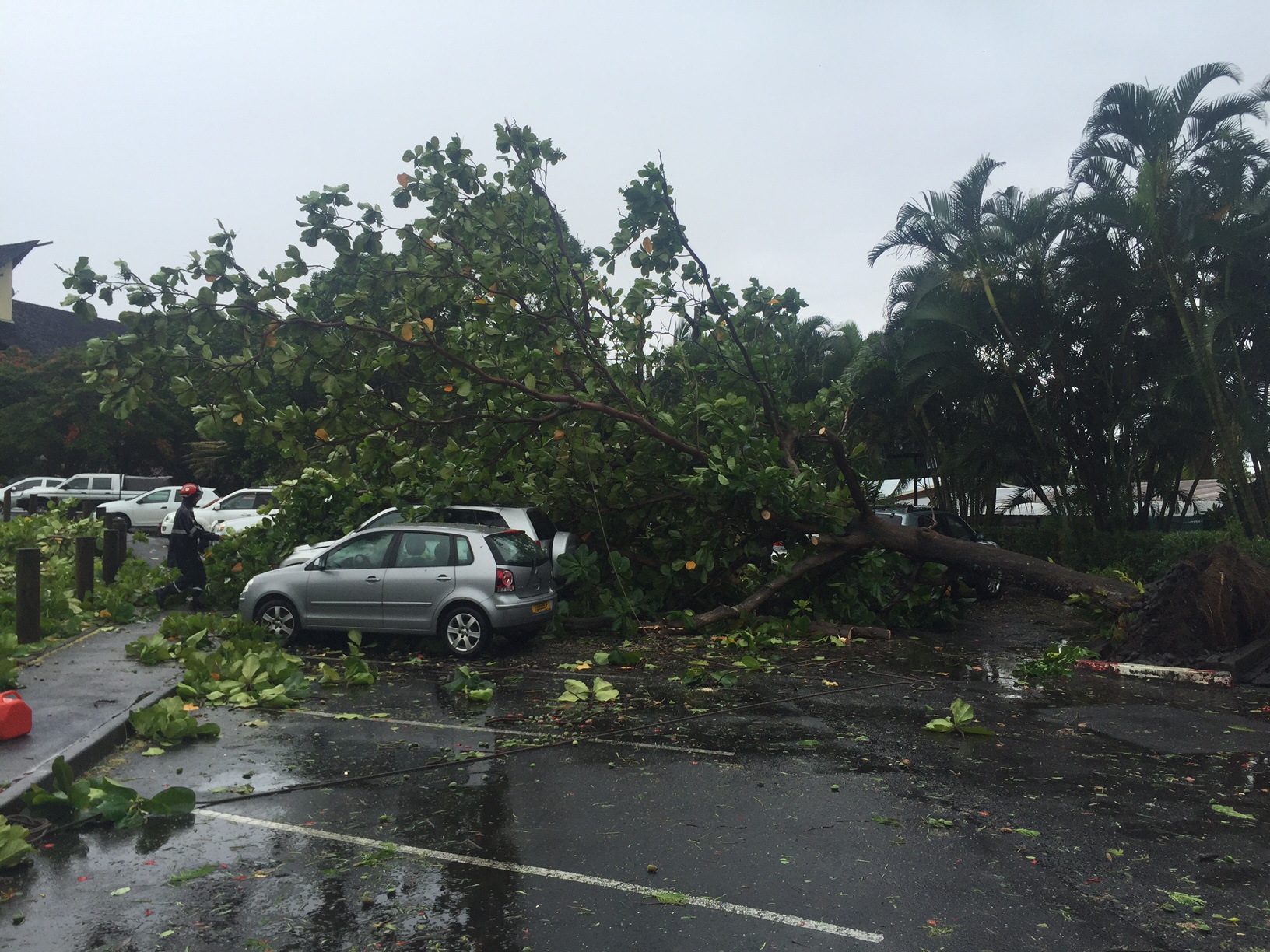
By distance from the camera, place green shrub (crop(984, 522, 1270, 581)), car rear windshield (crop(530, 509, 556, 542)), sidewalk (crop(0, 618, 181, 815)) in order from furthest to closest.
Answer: green shrub (crop(984, 522, 1270, 581))
car rear windshield (crop(530, 509, 556, 542))
sidewalk (crop(0, 618, 181, 815))

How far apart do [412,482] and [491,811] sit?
28.4 ft

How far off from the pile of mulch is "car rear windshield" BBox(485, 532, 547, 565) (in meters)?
6.70

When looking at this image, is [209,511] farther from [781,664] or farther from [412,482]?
[781,664]

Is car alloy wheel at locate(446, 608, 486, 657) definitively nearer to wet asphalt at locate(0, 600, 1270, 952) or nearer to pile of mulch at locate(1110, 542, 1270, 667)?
wet asphalt at locate(0, 600, 1270, 952)

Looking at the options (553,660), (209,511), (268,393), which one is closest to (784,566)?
(553,660)

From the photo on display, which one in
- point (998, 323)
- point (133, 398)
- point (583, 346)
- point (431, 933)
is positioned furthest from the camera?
point (998, 323)

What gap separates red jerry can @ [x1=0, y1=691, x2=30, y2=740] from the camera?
6.54 m

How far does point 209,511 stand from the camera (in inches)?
1051

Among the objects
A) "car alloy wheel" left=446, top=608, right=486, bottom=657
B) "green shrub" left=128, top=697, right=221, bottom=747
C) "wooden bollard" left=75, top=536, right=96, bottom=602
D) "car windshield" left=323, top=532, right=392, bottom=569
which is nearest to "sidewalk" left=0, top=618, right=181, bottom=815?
"green shrub" left=128, top=697, right=221, bottom=747

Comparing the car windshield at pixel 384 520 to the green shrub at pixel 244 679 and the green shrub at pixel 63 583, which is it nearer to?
the green shrub at pixel 63 583

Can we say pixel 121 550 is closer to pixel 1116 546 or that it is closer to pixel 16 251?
pixel 1116 546

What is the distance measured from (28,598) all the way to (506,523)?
545cm

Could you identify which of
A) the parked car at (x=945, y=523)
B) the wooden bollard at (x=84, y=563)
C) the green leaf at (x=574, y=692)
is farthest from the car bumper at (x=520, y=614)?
the parked car at (x=945, y=523)

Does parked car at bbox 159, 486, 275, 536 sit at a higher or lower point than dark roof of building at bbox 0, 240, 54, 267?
lower
